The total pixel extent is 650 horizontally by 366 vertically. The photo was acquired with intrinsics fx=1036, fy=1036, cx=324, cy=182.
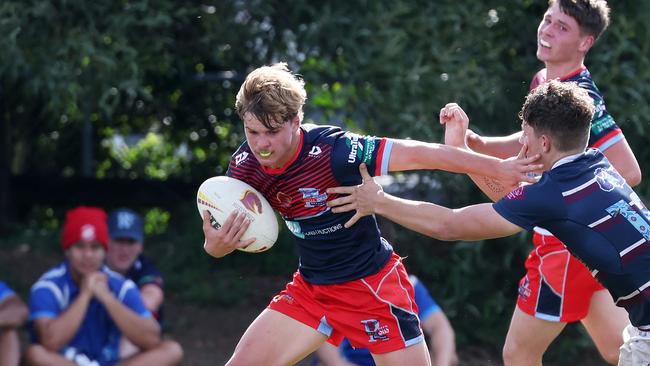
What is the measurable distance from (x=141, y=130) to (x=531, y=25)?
11.3 ft

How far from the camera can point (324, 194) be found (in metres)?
4.57

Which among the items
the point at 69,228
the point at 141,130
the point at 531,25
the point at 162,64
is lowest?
the point at 141,130

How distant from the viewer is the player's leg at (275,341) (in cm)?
459

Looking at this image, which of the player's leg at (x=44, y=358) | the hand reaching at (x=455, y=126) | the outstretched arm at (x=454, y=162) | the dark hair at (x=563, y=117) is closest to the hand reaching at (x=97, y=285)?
the player's leg at (x=44, y=358)

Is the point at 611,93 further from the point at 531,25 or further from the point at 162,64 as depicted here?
the point at 162,64

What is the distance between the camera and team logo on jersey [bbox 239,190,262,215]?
4586 millimetres

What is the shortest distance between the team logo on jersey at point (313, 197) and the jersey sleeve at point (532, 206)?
0.86 meters

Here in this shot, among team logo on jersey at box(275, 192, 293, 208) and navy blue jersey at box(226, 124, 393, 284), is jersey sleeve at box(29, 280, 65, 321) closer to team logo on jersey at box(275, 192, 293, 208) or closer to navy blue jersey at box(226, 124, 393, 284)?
navy blue jersey at box(226, 124, 393, 284)

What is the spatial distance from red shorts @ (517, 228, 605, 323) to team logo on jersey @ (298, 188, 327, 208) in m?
1.18

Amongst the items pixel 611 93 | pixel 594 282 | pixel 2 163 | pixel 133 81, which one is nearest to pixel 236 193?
pixel 594 282

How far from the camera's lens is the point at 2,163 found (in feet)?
28.9

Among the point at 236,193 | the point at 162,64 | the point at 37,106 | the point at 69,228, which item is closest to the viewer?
the point at 236,193

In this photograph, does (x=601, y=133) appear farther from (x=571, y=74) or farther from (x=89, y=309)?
(x=89, y=309)

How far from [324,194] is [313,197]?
0.18 ft
